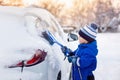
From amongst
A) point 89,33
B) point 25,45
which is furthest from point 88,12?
point 25,45

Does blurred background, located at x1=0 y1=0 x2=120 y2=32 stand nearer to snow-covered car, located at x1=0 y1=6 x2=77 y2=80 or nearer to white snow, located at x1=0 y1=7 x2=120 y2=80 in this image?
snow-covered car, located at x1=0 y1=6 x2=77 y2=80

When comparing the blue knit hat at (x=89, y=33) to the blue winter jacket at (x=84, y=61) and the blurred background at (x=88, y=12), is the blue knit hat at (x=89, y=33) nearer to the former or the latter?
the blue winter jacket at (x=84, y=61)

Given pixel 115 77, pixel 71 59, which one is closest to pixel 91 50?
pixel 71 59

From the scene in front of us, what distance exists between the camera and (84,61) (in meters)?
5.59

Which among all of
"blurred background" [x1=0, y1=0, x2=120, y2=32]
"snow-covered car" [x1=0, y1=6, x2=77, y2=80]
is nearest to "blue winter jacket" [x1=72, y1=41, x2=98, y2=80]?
"snow-covered car" [x1=0, y1=6, x2=77, y2=80]

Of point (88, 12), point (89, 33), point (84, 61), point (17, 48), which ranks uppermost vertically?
point (88, 12)

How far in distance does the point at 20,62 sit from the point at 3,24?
676 mm

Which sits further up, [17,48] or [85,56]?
[17,48]

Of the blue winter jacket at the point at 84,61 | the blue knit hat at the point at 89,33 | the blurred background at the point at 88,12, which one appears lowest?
the blue winter jacket at the point at 84,61

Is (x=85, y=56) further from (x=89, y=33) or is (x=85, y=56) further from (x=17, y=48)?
(x=17, y=48)

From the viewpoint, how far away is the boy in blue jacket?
18.5 feet

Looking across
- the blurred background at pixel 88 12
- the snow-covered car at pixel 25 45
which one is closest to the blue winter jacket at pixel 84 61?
the snow-covered car at pixel 25 45

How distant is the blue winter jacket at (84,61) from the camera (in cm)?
562

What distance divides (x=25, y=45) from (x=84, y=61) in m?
0.81
